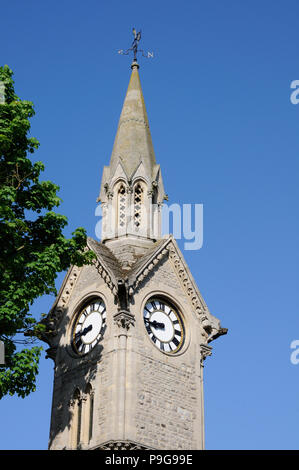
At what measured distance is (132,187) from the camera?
1683 inches

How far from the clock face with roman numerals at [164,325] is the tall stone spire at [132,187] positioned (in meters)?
3.98

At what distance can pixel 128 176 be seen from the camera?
140 feet

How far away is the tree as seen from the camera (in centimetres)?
2738

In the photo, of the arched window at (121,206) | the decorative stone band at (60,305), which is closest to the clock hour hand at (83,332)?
the decorative stone band at (60,305)

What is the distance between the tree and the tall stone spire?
11286 millimetres

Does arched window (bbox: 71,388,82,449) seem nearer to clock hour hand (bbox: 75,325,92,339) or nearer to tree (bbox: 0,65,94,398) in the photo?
clock hour hand (bbox: 75,325,92,339)

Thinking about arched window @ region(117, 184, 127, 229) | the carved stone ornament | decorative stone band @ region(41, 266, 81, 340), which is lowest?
the carved stone ornament

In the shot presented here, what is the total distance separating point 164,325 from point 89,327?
126 inches

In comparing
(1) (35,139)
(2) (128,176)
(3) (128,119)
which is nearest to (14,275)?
(1) (35,139)

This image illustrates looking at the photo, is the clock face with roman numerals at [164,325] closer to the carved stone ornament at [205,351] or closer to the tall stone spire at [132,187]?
the carved stone ornament at [205,351]

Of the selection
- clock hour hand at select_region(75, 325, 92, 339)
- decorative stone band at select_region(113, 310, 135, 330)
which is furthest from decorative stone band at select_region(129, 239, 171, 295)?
clock hour hand at select_region(75, 325, 92, 339)

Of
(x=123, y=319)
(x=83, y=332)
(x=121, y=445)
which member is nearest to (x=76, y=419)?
(x=121, y=445)

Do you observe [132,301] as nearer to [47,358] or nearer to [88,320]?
[88,320]

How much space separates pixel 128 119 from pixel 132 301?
37.0 ft
